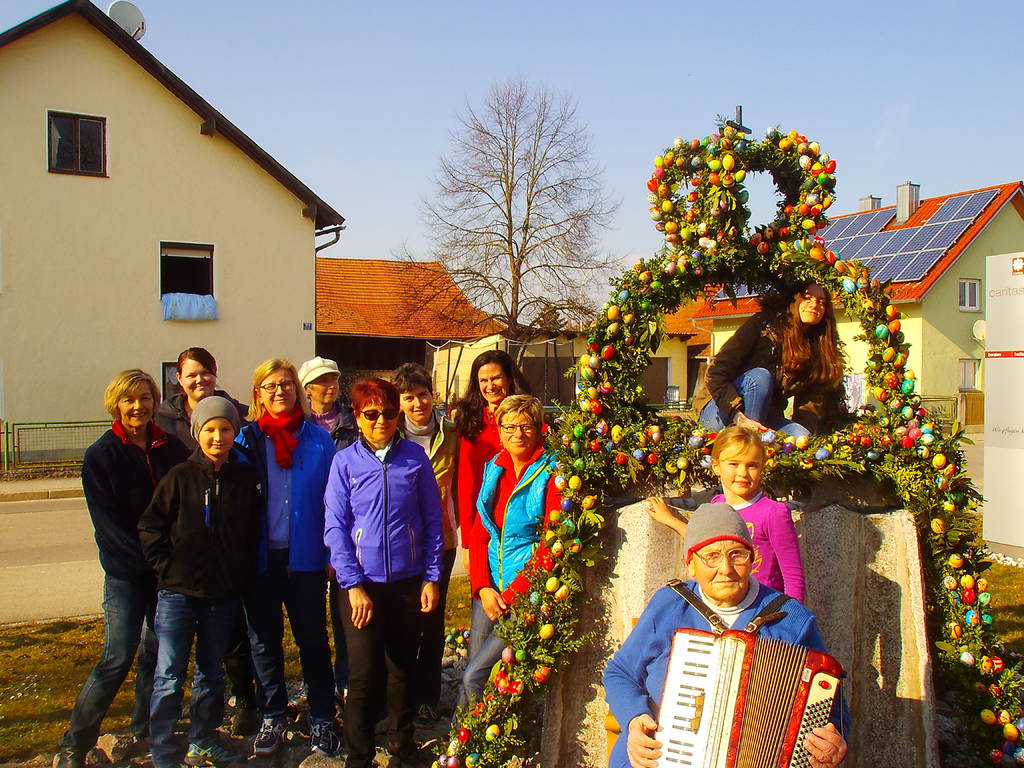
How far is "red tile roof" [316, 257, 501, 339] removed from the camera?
2841 centimetres

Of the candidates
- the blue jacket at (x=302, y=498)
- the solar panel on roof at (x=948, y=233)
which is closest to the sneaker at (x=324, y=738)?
the blue jacket at (x=302, y=498)

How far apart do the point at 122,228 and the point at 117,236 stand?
0.69 feet

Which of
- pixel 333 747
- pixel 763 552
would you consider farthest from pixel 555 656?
pixel 333 747

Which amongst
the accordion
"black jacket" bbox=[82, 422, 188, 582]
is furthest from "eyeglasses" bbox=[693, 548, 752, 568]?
"black jacket" bbox=[82, 422, 188, 582]

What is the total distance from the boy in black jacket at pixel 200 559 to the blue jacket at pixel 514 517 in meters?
→ 1.08

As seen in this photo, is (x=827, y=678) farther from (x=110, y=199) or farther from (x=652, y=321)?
(x=110, y=199)

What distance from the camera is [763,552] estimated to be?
3.19 m

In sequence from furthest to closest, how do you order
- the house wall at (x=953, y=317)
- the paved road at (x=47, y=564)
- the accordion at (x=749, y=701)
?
the house wall at (x=953, y=317) < the paved road at (x=47, y=564) < the accordion at (x=749, y=701)

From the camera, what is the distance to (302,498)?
4.11 metres

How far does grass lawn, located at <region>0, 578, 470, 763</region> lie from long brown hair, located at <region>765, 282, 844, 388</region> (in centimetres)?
335

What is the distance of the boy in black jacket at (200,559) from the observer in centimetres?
379

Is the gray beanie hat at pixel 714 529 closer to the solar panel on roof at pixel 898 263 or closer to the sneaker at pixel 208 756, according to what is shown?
the sneaker at pixel 208 756

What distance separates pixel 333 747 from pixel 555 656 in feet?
4.22

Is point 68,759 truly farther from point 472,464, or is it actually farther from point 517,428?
point 517,428
